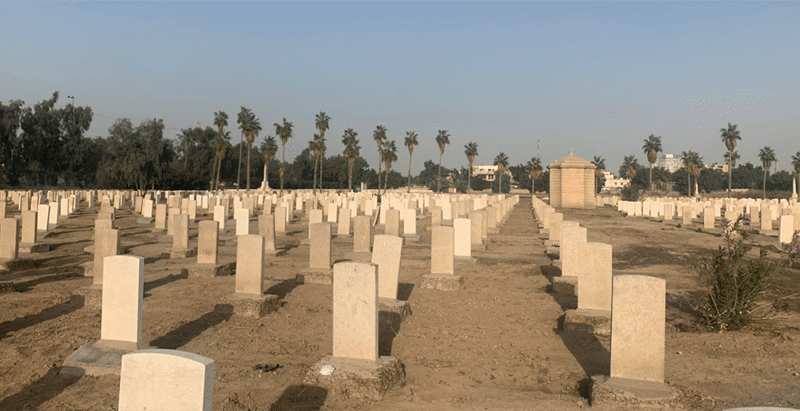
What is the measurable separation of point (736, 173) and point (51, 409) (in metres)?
158

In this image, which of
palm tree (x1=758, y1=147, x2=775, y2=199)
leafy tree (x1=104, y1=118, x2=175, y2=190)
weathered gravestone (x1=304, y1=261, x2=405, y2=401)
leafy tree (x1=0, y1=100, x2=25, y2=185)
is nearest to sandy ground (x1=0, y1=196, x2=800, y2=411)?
weathered gravestone (x1=304, y1=261, x2=405, y2=401)

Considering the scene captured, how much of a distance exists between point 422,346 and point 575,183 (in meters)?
45.4

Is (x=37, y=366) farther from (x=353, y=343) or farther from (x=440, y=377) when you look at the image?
(x=440, y=377)

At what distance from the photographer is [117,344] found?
643cm

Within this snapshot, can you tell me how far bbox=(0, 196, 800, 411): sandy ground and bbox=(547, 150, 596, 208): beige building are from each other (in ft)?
126

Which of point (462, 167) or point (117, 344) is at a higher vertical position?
point (462, 167)

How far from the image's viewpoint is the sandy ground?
17.4ft

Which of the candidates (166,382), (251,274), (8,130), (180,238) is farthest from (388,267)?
(8,130)

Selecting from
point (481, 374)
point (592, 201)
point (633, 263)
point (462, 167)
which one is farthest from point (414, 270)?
point (462, 167)

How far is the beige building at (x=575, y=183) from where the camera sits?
163ft

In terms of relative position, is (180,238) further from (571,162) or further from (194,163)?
(194,163)

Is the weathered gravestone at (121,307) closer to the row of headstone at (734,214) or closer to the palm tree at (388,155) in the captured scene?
the row of headstone at (734,214)

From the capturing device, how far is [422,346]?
280 inches

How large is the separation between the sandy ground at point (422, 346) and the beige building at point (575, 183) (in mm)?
38367
